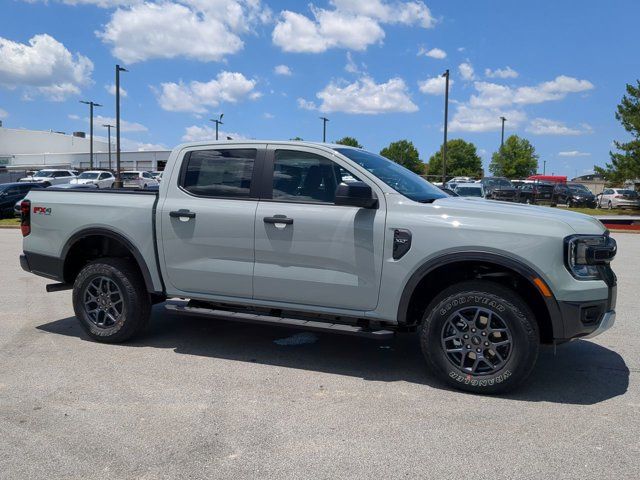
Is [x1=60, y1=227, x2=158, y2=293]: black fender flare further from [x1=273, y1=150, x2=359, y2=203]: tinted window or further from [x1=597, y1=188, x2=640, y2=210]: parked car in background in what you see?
[x1=597, y1=188, x2=640, y2=210]: parked car in background

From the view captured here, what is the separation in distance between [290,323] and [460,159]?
114 m

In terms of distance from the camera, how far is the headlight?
162 inches

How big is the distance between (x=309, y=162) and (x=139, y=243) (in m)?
1.79

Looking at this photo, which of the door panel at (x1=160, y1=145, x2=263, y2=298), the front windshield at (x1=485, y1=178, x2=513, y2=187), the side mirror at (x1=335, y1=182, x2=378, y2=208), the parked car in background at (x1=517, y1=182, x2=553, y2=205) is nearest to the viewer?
the side mirror at (x1=335, y1=182, x2=378, y2=208)

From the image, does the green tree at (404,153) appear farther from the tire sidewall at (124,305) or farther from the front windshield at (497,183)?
the tire sidewall at (124,305)

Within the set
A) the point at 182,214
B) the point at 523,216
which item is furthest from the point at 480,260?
the point at 182,214

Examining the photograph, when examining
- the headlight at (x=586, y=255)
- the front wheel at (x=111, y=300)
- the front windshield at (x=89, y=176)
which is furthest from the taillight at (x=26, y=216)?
the front windshield at (x=89, y=176)

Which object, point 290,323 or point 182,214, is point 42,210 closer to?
point 182,214

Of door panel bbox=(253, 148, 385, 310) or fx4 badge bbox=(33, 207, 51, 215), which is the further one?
fx4 badge bbox=(33, 207, 51, 215)

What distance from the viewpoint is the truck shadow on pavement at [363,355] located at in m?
4.54

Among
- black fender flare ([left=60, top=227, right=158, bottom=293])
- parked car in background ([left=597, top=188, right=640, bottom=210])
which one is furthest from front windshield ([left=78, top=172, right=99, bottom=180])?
black fender flare ([left=60, top=227, right=158, bottom=293])

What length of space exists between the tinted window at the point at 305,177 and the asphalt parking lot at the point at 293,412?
1475mm

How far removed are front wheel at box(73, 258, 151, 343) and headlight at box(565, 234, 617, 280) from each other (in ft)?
12.4

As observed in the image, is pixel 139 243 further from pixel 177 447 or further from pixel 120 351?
pixel 177 447
